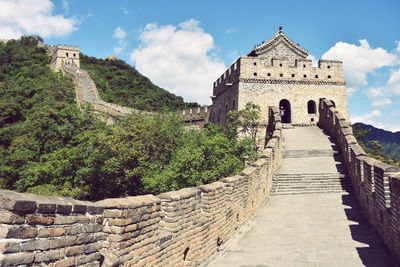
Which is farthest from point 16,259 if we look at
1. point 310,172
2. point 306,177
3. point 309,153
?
point 309,153

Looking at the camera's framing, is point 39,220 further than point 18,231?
Yes

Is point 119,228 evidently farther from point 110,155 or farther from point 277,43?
point 277,43

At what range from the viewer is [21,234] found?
120 inches

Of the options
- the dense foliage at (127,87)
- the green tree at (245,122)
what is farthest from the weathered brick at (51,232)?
the dense foliage at (127,87)

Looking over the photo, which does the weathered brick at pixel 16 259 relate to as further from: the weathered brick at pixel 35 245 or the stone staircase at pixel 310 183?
the stone staircase at pixel 310 183

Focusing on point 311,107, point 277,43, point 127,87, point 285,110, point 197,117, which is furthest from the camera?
point 127,87

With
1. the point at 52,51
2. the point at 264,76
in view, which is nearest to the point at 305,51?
the point at 264,76

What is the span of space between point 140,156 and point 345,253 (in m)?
15.5

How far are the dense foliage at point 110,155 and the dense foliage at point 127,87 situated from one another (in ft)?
78.2

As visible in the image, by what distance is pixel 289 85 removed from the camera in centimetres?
2789

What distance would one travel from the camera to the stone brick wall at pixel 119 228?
307 cm

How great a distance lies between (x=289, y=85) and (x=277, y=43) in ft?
18.5

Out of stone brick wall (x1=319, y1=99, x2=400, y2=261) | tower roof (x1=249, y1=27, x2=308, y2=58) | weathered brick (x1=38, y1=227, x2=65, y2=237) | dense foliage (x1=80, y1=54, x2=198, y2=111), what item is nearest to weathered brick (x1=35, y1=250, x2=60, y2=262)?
weathered brick (x1=38, y1=227, x2=65, y2=237)

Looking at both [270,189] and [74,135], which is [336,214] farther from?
[74,135]
